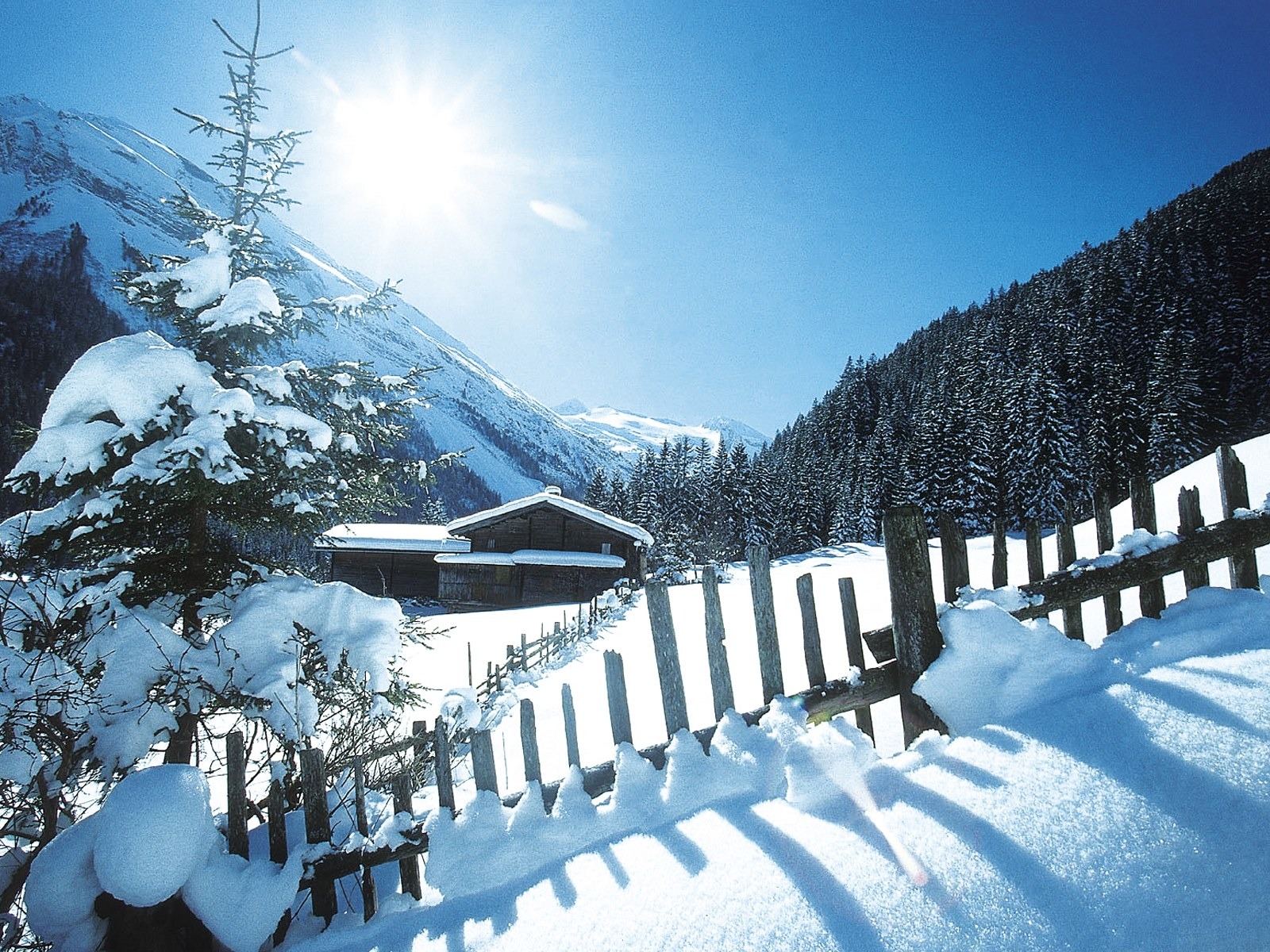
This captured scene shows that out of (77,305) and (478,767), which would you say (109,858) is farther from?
(77,305)

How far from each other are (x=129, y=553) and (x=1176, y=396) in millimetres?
52319

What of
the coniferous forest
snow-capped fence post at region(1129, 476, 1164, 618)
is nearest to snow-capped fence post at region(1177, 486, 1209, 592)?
snow-capped fence post at region(1129, 476, 1164, 618)

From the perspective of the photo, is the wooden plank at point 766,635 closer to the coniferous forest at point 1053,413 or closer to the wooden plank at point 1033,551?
the wooden plank at point 1033,551

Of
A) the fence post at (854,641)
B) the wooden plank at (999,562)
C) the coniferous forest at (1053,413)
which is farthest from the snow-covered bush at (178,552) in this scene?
the coniferous forest at (1053,413)

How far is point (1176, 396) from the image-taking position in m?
35.6

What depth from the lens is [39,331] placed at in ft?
206

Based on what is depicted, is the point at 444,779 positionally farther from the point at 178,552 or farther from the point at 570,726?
the point at 178,552

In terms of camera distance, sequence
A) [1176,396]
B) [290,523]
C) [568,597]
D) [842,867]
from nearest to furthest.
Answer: [842,867] → [290,523] → [568,597] → [1176,396]

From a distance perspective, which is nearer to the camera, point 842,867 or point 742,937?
point 742,937

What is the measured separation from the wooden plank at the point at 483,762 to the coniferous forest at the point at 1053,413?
36.5 meters

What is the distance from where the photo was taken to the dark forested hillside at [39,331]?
49.0m

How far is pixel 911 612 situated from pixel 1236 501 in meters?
3.02

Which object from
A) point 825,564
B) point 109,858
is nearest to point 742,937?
point 109,858

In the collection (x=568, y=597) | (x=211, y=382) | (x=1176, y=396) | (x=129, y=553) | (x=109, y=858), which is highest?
(x=1176, y=396)
